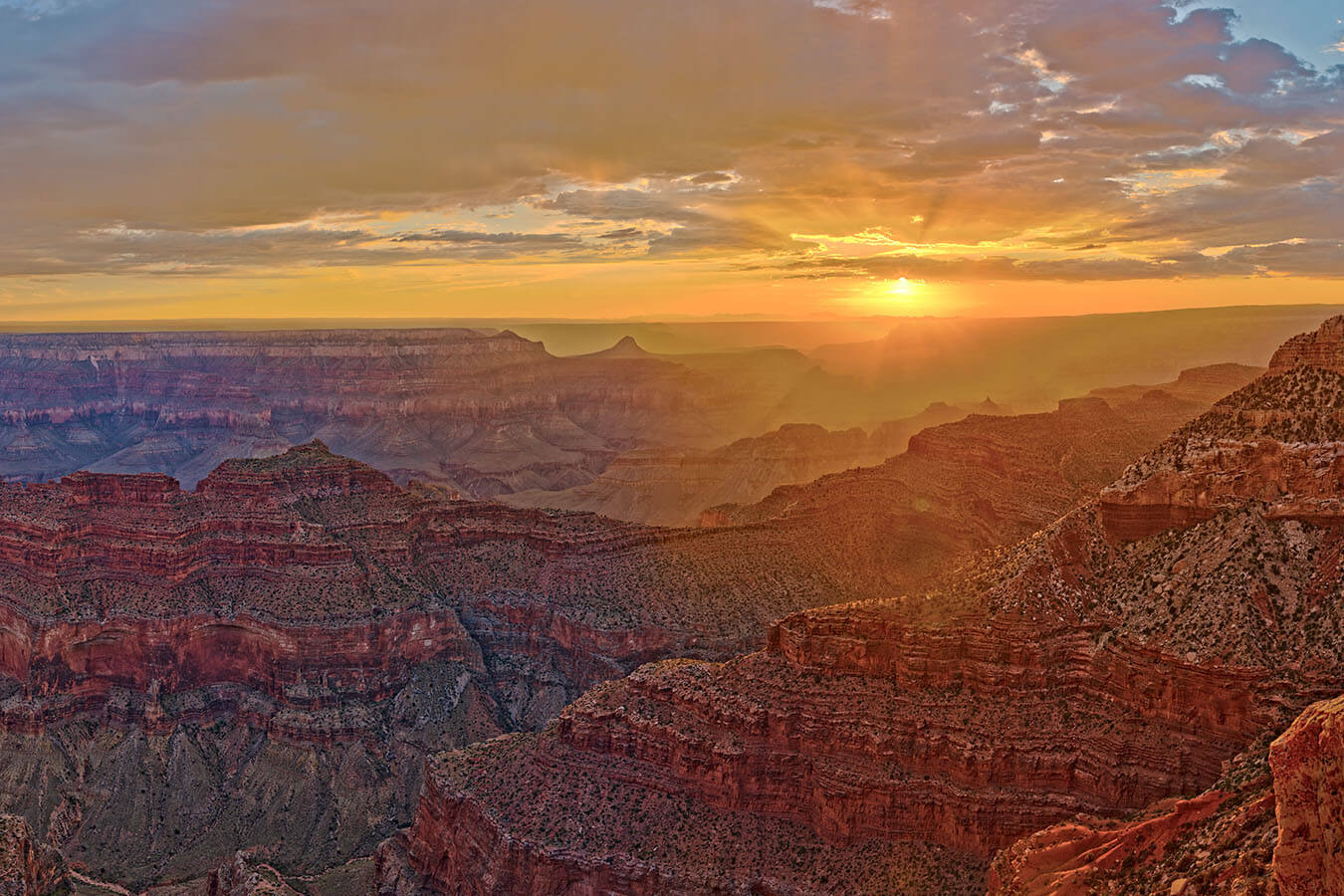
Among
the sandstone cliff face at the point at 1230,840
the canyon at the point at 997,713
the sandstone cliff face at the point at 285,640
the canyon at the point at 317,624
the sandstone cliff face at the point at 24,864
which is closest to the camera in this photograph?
the sandstone cliff face at the point at 1230,840

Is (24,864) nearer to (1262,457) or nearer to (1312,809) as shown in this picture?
(1312,809)

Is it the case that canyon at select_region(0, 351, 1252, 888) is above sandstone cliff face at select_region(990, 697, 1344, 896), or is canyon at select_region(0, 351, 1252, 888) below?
Answer: below

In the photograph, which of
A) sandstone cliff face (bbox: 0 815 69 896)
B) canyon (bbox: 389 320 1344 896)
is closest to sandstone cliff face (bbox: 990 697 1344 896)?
canyon (bbox: 389 320 1344 896)

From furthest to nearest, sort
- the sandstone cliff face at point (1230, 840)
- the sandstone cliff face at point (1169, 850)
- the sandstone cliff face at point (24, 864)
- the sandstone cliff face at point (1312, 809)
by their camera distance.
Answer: the sandstone cliff face at point (24, 864), the sandstone cliff face at point (1169, 850), the sandstone cliff face at point (1230, 840), the sandstone cliff face at point (1312, 809)

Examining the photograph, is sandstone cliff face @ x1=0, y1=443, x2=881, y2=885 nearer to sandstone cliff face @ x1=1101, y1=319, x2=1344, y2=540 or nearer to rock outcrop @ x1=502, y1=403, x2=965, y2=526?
sandstone cliff face @ x1=1101, y1=319, x2=1344, y2=540

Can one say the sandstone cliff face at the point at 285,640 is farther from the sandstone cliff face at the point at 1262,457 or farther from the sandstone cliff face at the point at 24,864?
the sandstone cliff face at the point at 1262,457

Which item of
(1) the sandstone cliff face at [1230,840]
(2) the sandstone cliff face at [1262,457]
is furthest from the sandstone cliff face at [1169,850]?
(2) the sandstone cliff face at [1262,457]
